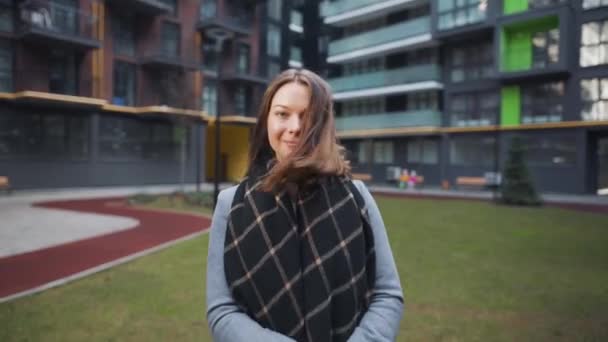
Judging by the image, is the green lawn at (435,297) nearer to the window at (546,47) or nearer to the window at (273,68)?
the window at (546,47)

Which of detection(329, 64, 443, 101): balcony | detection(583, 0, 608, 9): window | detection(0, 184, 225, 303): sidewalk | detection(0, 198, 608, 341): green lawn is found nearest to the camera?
detection(0, 198, 608, 341): green lawn

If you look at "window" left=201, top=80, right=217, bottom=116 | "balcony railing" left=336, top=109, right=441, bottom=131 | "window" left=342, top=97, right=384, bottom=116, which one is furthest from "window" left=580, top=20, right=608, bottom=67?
"window" left=342, top=97, right=384, bottom=116

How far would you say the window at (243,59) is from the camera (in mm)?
27484

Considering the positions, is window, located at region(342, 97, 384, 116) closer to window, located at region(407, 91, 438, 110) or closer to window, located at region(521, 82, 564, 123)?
window, located at region(407, 91, 438, 110)

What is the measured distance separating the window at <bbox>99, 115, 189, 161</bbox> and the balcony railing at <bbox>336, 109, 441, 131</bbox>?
898cm

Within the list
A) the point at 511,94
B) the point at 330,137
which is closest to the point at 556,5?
the point at 330,137

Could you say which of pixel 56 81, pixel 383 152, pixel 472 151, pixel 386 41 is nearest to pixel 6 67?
pixel 56 81

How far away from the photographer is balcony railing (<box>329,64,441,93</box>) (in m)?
25.7

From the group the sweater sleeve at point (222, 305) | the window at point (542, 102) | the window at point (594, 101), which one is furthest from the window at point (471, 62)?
the sweater sleeve at point (222, 305)

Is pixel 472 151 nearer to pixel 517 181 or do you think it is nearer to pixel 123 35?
pixel 517 181

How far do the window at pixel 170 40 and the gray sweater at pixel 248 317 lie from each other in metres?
23.7

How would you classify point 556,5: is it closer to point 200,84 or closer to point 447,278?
point 447,278

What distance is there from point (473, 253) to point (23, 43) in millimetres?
18925

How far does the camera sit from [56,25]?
18.7 meters
